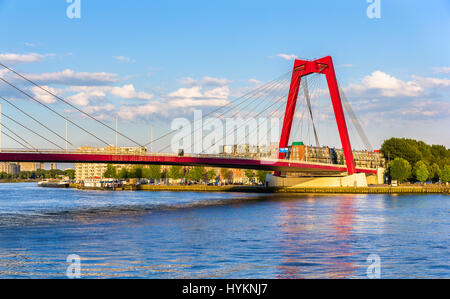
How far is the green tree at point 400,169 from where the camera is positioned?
9806 cm

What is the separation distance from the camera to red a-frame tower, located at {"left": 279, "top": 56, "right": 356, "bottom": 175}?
246 ft

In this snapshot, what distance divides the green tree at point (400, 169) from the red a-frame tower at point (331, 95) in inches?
782

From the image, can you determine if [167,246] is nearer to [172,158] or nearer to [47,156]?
[47,156]

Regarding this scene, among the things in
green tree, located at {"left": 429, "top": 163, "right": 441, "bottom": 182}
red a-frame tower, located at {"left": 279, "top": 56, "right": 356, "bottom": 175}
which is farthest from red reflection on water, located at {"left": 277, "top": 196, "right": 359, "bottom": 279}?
green tree, located at {"left": 429, "top": 163, "right": 441, "bottom": 182}

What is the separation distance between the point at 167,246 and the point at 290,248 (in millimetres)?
5662

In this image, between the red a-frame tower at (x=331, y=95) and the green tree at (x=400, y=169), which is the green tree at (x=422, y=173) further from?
the red a-frame tower at (x=331, y=95)

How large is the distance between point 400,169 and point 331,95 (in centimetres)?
2932

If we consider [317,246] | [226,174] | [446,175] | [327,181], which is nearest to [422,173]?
[446,175]

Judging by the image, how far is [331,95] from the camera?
76.1 metres

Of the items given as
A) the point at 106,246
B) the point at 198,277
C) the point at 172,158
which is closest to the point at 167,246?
the point at 106,246

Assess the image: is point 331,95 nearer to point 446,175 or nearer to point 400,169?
point 400,169

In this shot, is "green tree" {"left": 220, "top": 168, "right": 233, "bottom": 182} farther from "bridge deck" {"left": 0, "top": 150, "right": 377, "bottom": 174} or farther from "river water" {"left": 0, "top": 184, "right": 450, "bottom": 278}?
"river water" {"left": 0, "top": 184, "right": 450, "bottom": 278}

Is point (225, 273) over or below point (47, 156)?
below

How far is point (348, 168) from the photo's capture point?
81.7 metres
